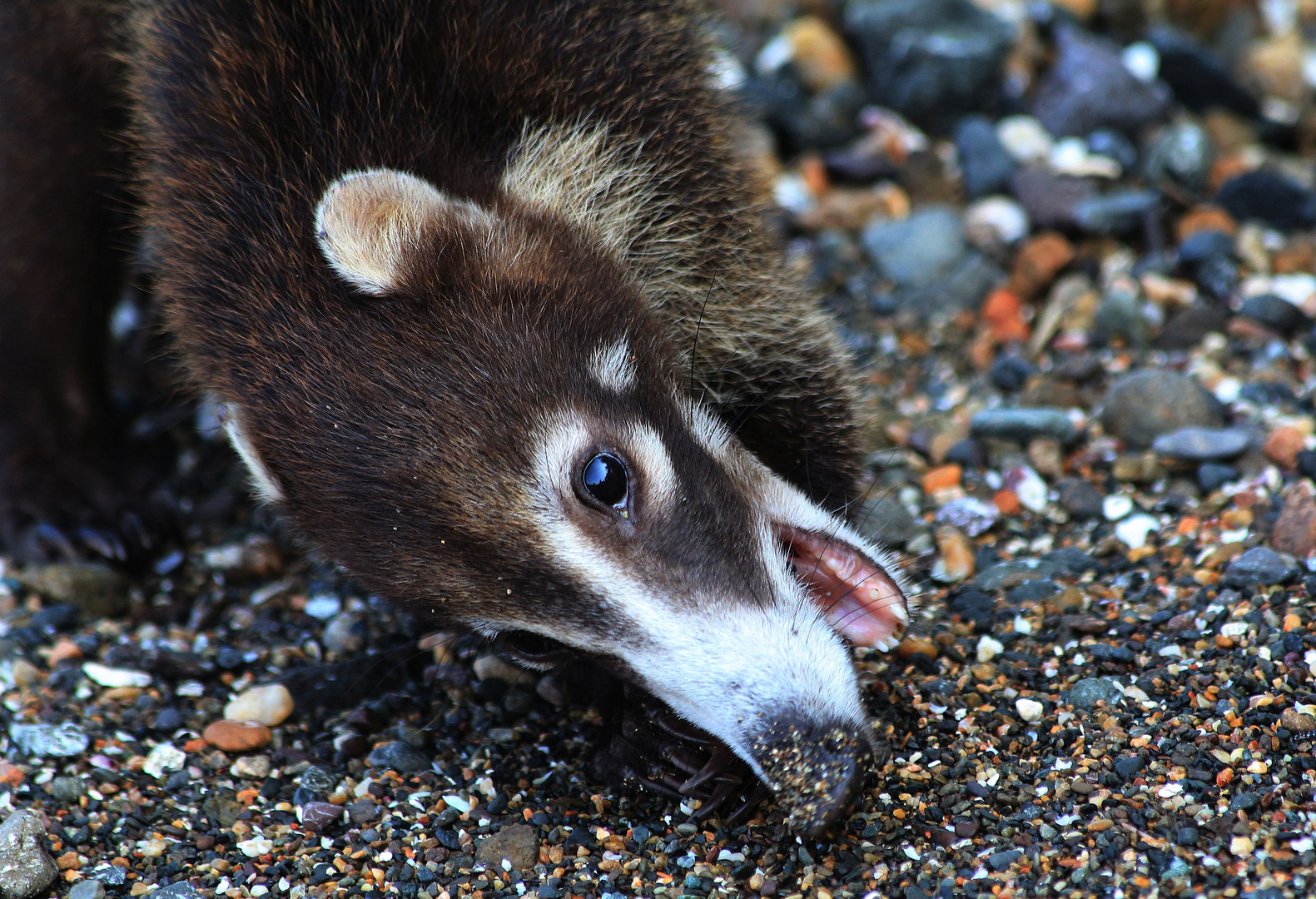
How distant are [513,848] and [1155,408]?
3.03 m

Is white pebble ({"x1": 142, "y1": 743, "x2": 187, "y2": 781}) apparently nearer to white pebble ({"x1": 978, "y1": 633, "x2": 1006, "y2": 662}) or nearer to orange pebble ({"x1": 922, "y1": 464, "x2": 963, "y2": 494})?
white pebble ({"x1": 978, "y1": 633, "x2": 1006, "y2": 662})

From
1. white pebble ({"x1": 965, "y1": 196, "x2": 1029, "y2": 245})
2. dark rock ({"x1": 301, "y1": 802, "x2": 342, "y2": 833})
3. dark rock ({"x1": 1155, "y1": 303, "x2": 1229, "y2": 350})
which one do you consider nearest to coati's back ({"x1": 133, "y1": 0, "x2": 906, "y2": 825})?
dark rock ({"x1": 301, "y1": 802, "x2": 342, "y2": 833})


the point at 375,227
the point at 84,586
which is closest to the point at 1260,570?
the point at 375,227

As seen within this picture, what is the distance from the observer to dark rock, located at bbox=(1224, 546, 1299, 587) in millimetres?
3955

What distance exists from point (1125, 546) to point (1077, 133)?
10.3 feet

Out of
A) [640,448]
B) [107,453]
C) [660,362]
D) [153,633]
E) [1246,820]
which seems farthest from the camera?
[107,453]

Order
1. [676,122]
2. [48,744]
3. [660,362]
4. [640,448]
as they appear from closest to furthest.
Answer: [640,448] < [660,362] < [48,744] < [676,122]

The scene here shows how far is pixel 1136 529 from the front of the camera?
4449 millimetres

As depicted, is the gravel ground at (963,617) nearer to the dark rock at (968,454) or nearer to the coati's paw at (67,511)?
the dark rock at (968,454)

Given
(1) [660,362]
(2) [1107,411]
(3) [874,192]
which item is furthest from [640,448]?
(3) [874,192]

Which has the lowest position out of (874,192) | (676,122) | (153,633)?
(153,633)

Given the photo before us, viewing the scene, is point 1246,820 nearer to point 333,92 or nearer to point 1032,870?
point 1032,870

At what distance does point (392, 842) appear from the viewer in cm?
372

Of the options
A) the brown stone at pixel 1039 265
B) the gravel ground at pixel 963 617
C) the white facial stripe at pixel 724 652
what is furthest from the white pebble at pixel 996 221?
the white facial stripe at pixel 724 652
